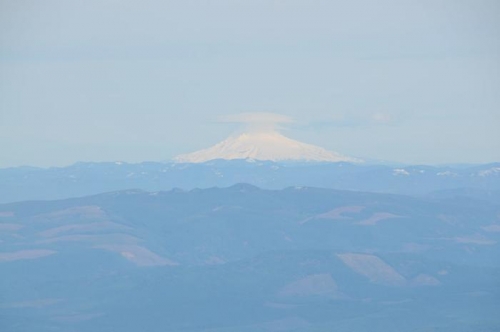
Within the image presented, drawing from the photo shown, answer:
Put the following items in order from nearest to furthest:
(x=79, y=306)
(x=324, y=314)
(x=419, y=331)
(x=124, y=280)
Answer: (x=419, y=331) < (x=324, y=314) < (x=79, y=306) < (x=124, y=280)

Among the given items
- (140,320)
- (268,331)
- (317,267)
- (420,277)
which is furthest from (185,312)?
(420,277)

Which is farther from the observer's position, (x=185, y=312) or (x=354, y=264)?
(x=354, y=264)

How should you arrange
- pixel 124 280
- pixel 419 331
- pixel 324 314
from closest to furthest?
1. pixel 419 331
2. pixel 324 314
3. pixel 124 280

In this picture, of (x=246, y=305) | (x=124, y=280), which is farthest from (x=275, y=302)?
(x=124, y=280)

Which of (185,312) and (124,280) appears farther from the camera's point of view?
(124,280)

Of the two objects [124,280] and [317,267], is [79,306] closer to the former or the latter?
[124,280]

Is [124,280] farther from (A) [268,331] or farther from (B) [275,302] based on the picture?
(A) [268,331]

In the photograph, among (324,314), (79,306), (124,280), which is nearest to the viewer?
(324,314)

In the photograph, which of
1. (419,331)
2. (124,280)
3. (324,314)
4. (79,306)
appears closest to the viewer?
(419,331)

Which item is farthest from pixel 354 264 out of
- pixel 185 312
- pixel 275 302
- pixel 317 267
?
pixel 185 312
